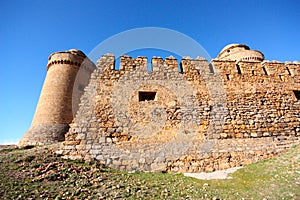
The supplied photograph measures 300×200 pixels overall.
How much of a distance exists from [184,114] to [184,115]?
0.15ft

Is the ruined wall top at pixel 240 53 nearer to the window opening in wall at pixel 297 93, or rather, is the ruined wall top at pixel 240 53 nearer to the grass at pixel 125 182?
the window opening in wall at pixel 297 93

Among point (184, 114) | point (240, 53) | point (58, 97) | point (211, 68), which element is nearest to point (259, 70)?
point (211, 68)

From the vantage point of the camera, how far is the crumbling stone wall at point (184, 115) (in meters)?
5.73

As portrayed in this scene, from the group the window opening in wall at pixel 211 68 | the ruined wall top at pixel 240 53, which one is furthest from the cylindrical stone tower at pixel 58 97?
the ruined wall top at pixel 240 53

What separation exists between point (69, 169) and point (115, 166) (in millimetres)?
1382

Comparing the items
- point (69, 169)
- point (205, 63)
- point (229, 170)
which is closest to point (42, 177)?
point (69, 169)

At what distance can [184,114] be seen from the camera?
22.0 ft

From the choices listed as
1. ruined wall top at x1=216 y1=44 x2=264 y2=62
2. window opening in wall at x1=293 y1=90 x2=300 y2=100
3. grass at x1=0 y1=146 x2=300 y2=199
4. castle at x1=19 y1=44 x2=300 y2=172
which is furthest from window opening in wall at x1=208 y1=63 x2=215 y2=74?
ruined wall top at x1=216 y1=44 x2=264 y2=62

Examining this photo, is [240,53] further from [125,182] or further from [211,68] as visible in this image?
[125,182]

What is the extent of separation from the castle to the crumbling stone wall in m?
0.03

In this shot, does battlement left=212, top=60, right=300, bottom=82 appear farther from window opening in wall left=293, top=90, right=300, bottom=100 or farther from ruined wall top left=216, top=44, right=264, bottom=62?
ruined wall top left=216, top=44, right=264, bottom=62

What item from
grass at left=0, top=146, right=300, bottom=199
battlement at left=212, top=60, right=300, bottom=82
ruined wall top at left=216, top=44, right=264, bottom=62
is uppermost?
ruined wall top at left=216, top=44, right=264, bottom=62

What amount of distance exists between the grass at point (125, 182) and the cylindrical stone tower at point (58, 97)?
901 cm

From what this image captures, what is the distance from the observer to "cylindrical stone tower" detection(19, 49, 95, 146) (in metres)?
13.3
